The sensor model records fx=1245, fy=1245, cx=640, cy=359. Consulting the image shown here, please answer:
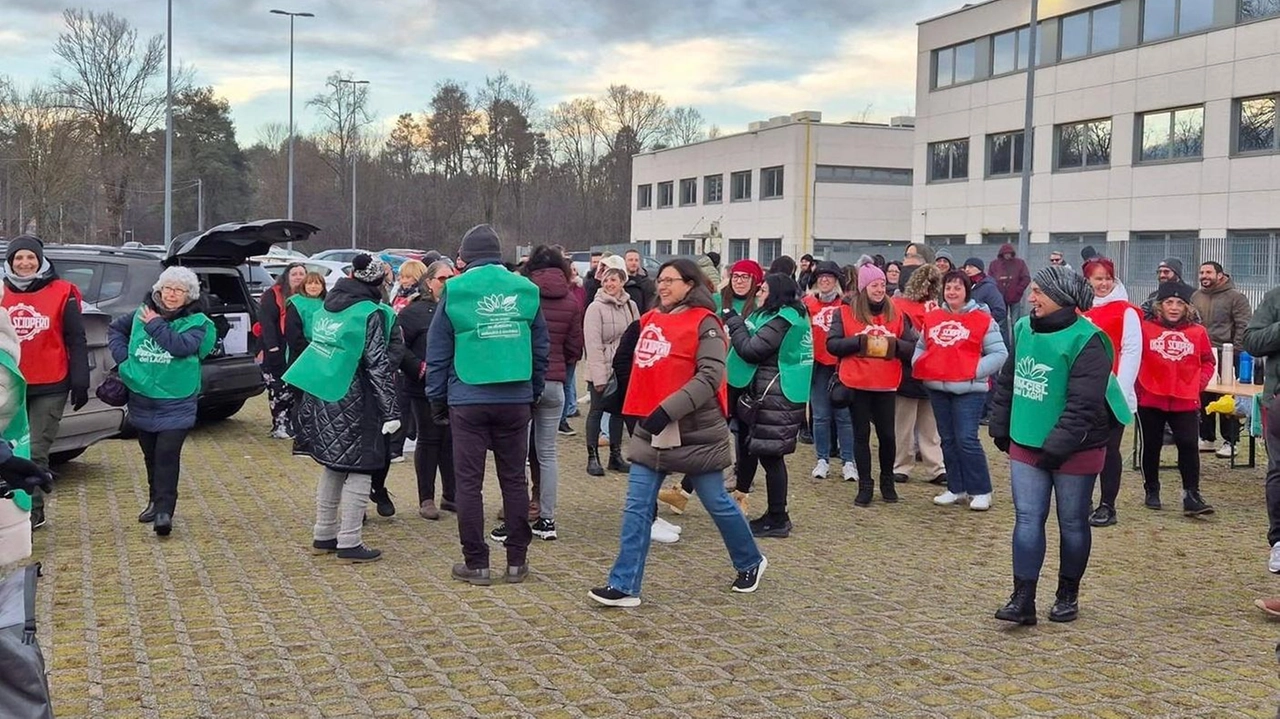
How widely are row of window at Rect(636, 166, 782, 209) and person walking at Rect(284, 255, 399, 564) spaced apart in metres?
49.5

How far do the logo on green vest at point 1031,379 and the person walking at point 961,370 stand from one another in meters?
2.91

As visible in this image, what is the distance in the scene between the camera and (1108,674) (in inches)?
214

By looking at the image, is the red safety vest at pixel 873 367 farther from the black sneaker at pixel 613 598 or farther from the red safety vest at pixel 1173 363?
the black sneaker at pixel 613 598

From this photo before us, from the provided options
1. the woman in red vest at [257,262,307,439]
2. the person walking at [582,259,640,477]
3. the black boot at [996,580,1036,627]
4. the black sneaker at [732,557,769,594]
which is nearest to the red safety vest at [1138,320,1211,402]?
the black boot at [996,580,1036,627]

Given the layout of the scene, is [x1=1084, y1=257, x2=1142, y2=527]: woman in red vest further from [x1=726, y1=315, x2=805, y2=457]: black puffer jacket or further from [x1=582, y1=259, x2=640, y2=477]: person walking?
[x1=582, y1=259, x2=640, y2=477]: person walking

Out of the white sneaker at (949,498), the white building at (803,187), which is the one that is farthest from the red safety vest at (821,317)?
the white building at (803,187)

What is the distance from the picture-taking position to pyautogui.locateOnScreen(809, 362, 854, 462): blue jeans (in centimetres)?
1084

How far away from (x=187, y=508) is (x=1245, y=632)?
6.79 m

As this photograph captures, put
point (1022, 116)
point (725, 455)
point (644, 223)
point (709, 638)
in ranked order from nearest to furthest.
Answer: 1. point (709, 638)
2. point (725, 455)
3. point (1022, 116)
4. point (644, 223)

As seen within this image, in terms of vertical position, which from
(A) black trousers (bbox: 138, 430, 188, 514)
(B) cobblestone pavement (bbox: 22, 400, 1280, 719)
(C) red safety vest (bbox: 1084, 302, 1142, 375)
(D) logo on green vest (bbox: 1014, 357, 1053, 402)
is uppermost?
(C) red safety vest (bbox: 1084, 302, 1142, 375)

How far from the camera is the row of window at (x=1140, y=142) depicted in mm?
31531

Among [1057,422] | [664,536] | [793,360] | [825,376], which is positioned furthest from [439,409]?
[825,376]

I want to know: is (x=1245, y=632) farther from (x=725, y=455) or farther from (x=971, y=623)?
(x=725, y=455)

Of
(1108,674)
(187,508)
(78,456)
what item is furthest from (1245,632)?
(78,456)
